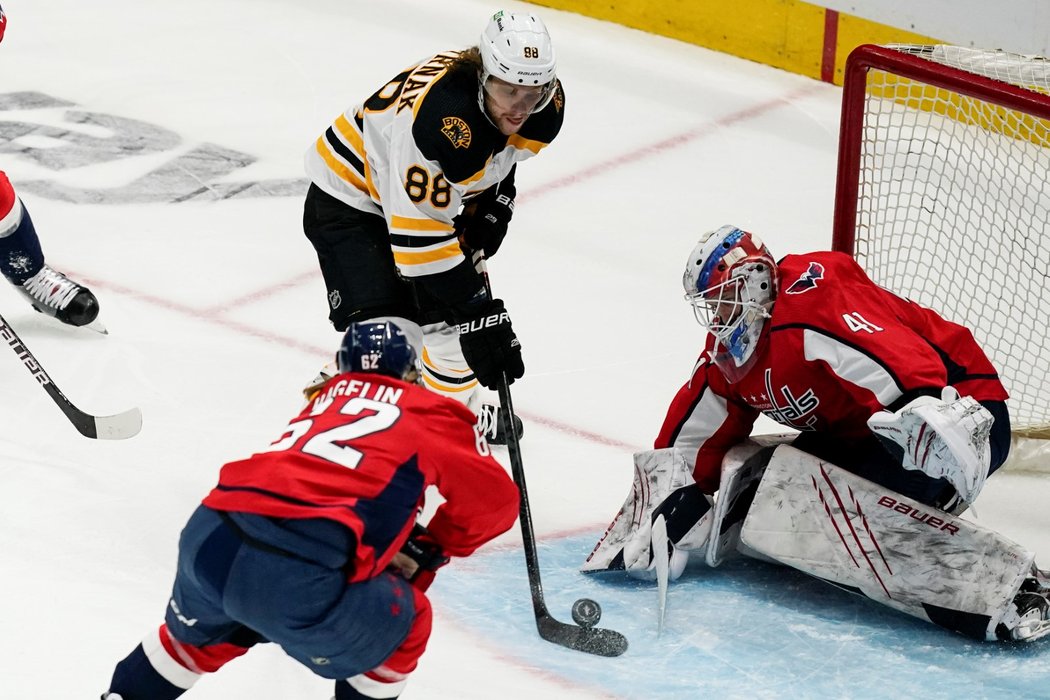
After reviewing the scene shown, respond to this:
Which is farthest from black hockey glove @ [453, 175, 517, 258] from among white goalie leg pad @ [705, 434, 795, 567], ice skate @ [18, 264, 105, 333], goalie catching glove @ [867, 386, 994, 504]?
ice skate @ [18, 264, 105, 333]

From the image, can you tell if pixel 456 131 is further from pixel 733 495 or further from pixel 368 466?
pixel 368 466

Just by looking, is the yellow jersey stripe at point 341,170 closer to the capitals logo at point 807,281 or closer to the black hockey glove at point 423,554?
the capitals logo at point 807,281

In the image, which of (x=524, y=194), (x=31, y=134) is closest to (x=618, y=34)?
(x=524, y=194)

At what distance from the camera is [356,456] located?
246 centimetres

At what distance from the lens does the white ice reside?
333 centimetres

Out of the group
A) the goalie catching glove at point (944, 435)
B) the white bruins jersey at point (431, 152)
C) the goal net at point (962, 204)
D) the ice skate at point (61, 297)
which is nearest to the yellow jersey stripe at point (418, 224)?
the white bruins jersey at point (431, 152)

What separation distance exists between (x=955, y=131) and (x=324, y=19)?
11.1ft

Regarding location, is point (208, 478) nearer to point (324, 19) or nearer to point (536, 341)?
point (536, 341)

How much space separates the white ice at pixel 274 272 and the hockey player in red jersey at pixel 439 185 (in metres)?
0.49

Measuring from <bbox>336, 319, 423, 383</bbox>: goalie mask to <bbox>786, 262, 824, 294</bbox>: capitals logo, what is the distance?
0.88 m

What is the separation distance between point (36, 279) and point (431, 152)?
5.05 ft

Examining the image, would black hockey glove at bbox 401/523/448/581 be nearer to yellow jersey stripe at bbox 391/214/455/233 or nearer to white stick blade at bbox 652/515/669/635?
white stick blade at bbox 652/515/669/635

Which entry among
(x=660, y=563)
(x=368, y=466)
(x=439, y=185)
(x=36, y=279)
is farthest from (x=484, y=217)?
(x=36, y=279)

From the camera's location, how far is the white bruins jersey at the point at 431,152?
3326mm
